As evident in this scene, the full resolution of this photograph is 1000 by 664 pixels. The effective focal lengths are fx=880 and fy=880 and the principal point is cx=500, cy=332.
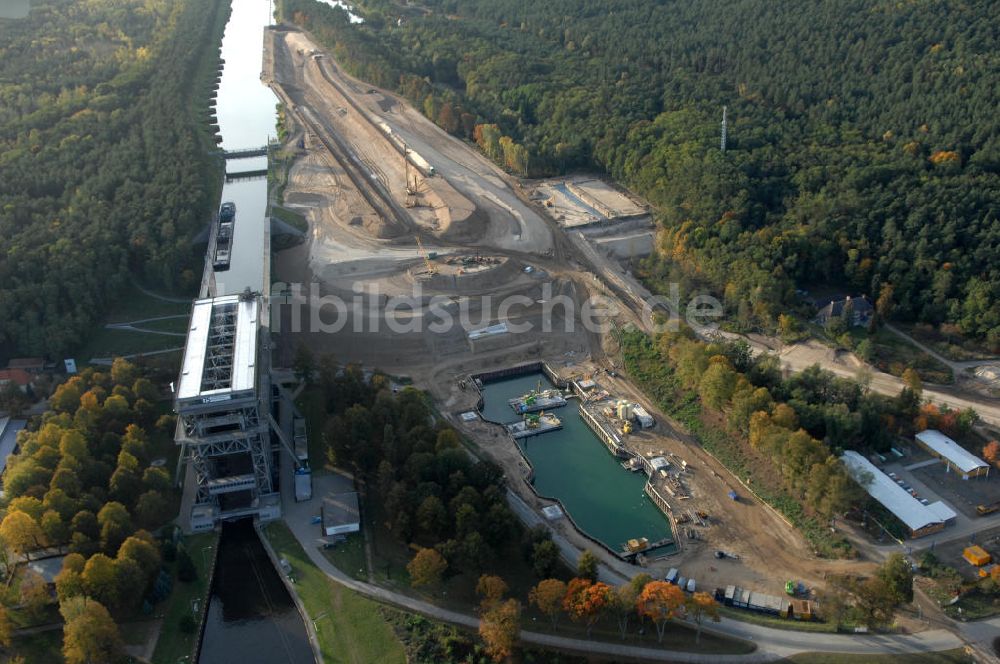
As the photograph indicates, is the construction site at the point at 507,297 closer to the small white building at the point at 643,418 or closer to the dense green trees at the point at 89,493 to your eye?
the small white building at the point at 643,418

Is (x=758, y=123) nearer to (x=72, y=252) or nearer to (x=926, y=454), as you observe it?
(x=926, y=454)

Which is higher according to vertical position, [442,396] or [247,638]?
[442,396]

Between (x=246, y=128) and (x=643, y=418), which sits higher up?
(x=246, y=128)

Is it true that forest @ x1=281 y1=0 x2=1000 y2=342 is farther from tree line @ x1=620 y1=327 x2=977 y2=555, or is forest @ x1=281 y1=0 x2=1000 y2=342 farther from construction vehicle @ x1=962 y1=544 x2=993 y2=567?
construction vehicle @ x1=962 y1=544 x2=993 y2=567

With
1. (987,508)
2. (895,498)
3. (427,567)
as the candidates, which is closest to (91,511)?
(427,567)

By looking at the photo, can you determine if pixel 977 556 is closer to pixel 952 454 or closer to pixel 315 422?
pixel 952 454

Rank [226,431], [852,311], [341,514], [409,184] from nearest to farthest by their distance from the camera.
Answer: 1. [341,514]
2. [226,431]
3. [852,311]
4. [409,184]

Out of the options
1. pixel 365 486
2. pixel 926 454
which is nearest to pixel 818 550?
pixel 926 454
